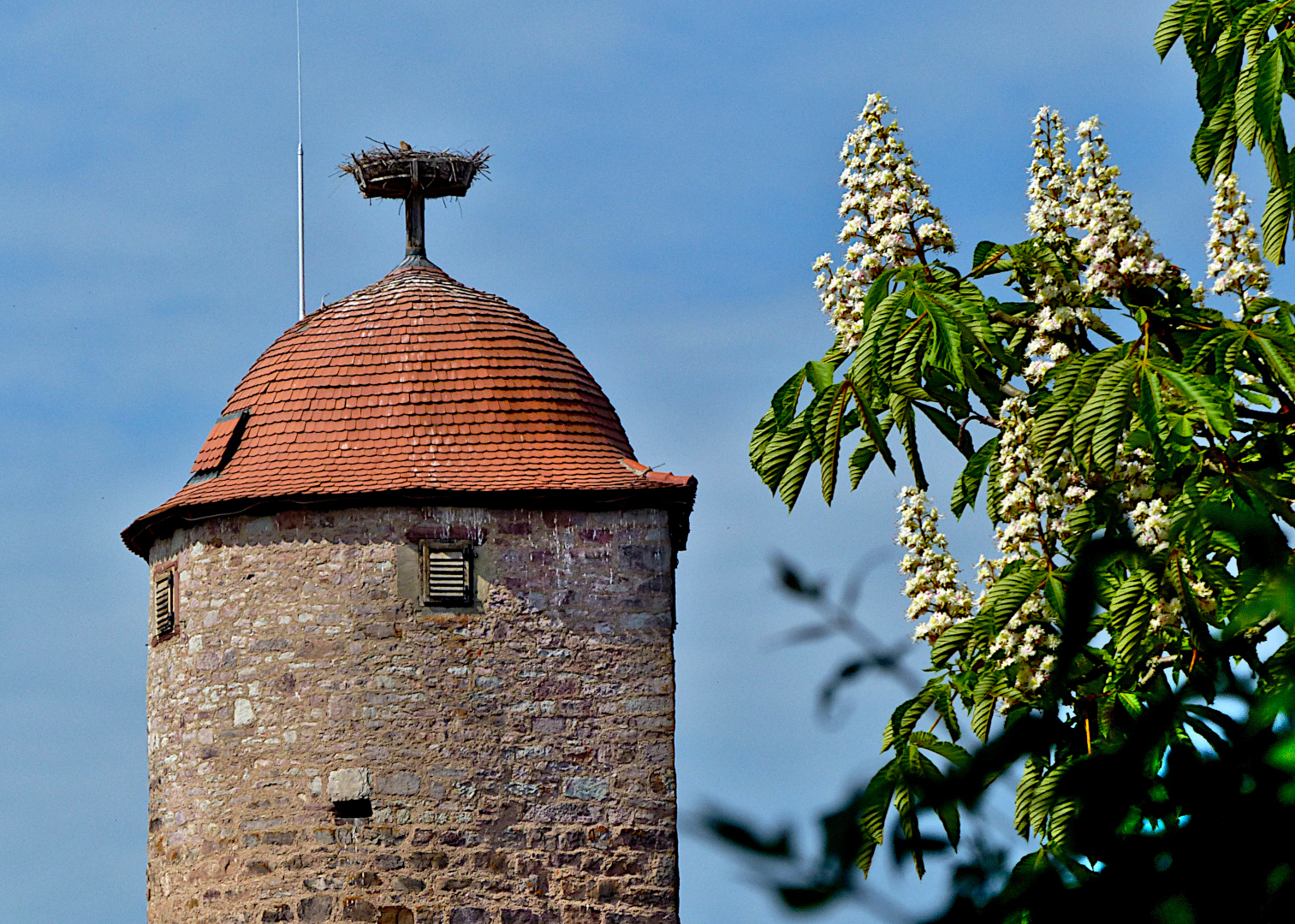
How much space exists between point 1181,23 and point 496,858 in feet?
21.0

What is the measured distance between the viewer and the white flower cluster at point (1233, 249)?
4.94 m

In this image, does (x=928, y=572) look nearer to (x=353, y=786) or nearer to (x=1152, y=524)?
(x=1152, y=524)

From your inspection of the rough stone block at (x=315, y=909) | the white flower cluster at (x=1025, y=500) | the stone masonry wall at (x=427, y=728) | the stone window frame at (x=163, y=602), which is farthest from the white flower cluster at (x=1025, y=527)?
the stone window frame at (x=163, y=602)

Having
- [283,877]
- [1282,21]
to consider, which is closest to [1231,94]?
[1282,21]

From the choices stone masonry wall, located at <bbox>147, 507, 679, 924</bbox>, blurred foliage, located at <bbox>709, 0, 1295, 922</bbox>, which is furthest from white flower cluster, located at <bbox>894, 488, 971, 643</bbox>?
stone masonry wall, located at <bbox>147, 507, 679, 924</bbox>

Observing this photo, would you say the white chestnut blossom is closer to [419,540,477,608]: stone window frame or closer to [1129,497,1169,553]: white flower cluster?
[1129,497,1169,553]: white flower cluster

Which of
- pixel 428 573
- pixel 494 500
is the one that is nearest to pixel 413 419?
pixel 494 500

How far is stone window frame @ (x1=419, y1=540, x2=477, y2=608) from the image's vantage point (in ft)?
34.9

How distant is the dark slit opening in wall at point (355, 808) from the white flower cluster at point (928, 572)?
19.2ft

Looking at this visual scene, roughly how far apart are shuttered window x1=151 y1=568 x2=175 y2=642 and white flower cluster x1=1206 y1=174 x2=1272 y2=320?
298 inches

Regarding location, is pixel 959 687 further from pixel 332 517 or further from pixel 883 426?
pixel 332 517

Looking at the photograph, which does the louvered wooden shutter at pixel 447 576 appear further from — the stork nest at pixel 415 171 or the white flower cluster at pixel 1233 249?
the white flower cluster at pixel 1233 249

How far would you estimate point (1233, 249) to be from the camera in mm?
4996

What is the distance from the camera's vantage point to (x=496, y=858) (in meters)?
10.4
